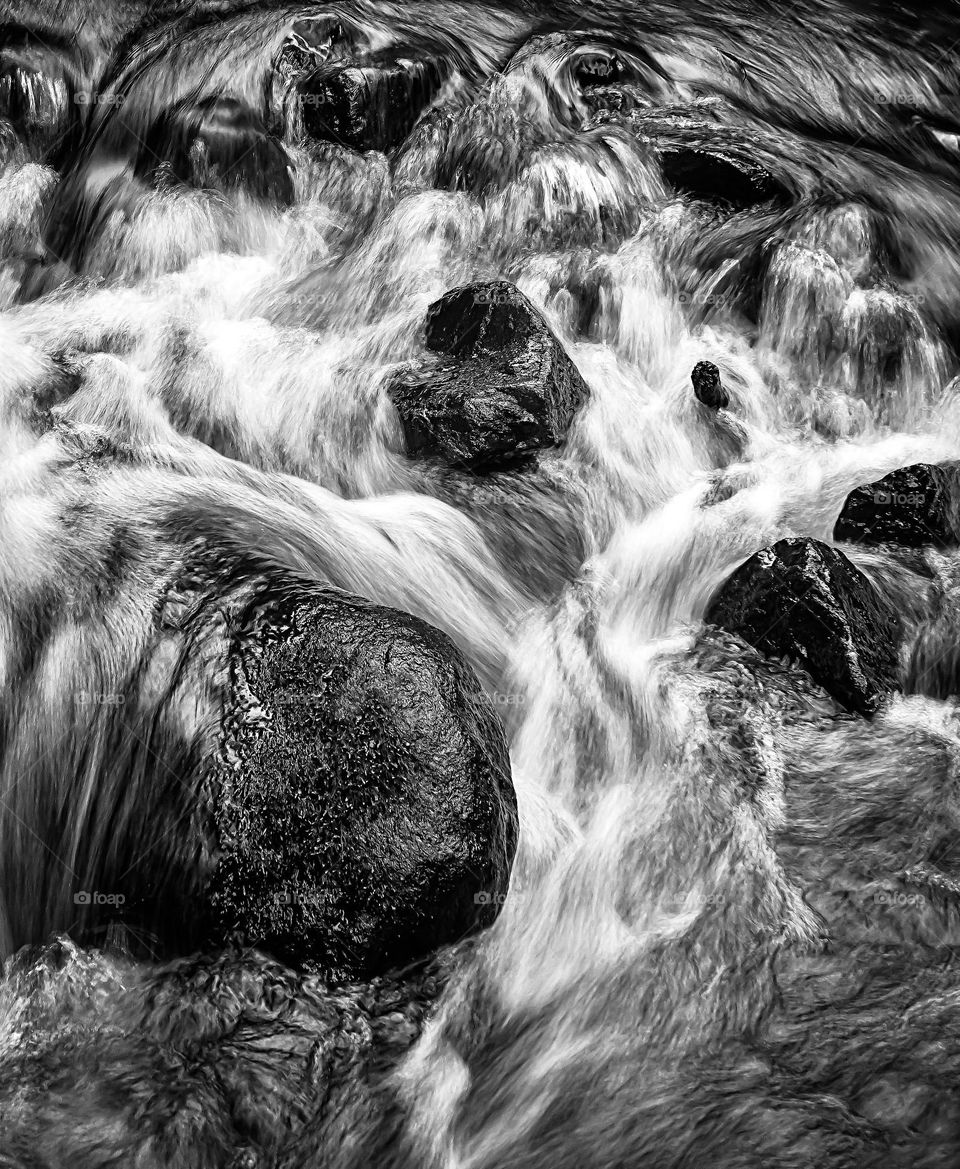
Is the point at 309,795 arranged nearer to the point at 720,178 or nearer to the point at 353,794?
the point at 353,794

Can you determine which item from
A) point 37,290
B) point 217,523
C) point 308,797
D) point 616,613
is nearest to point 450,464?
point 616,613

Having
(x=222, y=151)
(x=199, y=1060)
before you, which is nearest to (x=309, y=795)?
(x=199, y=1060)

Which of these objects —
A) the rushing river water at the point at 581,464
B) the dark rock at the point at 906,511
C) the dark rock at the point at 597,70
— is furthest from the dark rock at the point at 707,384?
the dark rock at the point at 597,70

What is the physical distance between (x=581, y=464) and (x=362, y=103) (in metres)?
3.93

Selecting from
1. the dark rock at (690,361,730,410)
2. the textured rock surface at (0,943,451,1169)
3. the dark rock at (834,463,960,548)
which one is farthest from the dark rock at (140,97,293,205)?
the textured rock surface at (0,943,451,1169)

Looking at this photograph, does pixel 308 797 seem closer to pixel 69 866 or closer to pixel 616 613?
pixel 69 866

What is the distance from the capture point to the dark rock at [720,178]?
7.86 metres

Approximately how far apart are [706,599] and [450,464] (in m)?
1.58

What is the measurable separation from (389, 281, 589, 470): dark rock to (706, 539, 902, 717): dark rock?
158 centimetres

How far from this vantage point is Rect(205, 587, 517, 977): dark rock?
361 centimetres

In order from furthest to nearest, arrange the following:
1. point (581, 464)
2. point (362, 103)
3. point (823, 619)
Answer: point (362, 103), point (581, 464), point (823, 619)

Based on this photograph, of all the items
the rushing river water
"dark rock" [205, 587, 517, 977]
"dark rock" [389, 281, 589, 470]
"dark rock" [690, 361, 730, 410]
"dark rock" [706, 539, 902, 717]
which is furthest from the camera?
"dark rock" [690, 361, 730, 410]

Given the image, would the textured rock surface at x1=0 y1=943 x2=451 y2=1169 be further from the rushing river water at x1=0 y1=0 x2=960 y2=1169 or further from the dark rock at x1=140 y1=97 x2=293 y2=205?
the dark rock at x1=140 y1=97 x2=293 y2=205

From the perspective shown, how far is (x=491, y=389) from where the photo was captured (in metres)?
6.20
